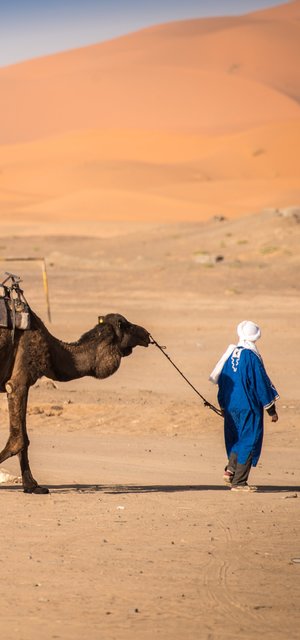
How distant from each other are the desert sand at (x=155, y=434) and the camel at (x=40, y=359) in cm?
49

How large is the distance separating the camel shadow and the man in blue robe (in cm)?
29

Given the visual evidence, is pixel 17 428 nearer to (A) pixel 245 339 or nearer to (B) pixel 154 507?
(B) pixel 154 507

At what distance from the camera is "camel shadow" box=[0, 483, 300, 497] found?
38.0 ft

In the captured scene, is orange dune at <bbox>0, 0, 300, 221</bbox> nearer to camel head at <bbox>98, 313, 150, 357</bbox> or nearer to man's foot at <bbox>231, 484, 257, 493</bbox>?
man's foot at <bbox>231, 484, 257, 493</bbox>

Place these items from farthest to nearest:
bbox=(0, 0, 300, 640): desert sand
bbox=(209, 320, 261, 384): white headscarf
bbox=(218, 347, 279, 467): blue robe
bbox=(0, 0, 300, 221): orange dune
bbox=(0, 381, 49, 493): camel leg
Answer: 1. bbox=(0, 0, 300, 221): orange dune
2. bbox=(209, 320, 261, 384): white headscarf
3. bbox=(218, 347, 279, 467): blue robe
4. bbox=(0, 381, 49, 493): camel leg
5. bbox=(0, 0, 300, 640): desert sand

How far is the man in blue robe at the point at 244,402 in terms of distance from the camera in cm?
1185

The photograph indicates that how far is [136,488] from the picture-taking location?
39.2 feet

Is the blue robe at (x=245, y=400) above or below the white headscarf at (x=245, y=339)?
below

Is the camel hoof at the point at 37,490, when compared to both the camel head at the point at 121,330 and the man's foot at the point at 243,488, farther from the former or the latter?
the man's foot at the point at 243,488

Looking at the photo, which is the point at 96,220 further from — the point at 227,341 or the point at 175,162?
the point at 227,341

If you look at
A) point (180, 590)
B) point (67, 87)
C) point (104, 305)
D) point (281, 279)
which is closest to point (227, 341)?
point (104, 305)

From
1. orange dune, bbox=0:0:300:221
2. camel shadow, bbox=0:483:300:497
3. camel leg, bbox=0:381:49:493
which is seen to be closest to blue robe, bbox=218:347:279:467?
camel shadow, bbox=0:483:300:497

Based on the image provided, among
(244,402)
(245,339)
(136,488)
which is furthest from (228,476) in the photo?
(245,339)

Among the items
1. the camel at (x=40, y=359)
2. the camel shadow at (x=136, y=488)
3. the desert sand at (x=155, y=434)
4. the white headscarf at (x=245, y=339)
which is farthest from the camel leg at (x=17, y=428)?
the white headscarf at (x=245, y=339)
